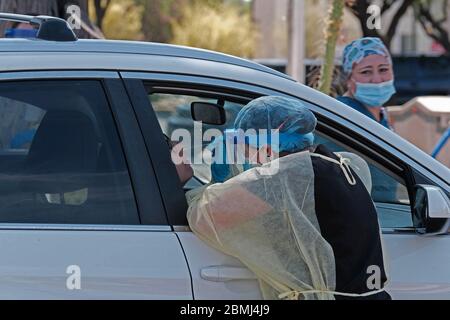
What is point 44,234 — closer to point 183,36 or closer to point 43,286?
point 43,286

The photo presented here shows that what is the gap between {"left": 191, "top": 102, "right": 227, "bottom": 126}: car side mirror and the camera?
330 cm

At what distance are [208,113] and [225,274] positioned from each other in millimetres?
825

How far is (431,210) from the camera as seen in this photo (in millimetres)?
2873

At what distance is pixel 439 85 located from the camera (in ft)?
58.6

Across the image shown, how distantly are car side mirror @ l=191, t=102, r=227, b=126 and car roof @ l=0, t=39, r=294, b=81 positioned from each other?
0.24 m

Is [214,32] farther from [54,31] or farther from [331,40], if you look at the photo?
[54,31]

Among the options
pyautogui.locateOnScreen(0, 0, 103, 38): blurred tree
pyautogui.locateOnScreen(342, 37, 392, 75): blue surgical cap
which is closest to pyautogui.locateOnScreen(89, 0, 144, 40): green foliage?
pyautogui.locateOnScreen(0, 0, 103, 38): blurred tree

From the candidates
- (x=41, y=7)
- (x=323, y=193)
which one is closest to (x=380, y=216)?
(x=323, y=193)

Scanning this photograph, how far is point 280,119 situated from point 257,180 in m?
0.22

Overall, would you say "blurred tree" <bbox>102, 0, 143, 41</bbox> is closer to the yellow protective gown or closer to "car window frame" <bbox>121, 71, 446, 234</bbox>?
"car window frame" <bbox>121, 71, 446, 234</bbox>

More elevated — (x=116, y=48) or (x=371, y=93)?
(x=116, y=48)

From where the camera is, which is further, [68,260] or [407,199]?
[407,199]

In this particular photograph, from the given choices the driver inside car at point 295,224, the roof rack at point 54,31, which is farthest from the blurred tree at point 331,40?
the driver inside car at point 295,224

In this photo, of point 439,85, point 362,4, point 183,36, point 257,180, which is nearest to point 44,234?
point 257,180
